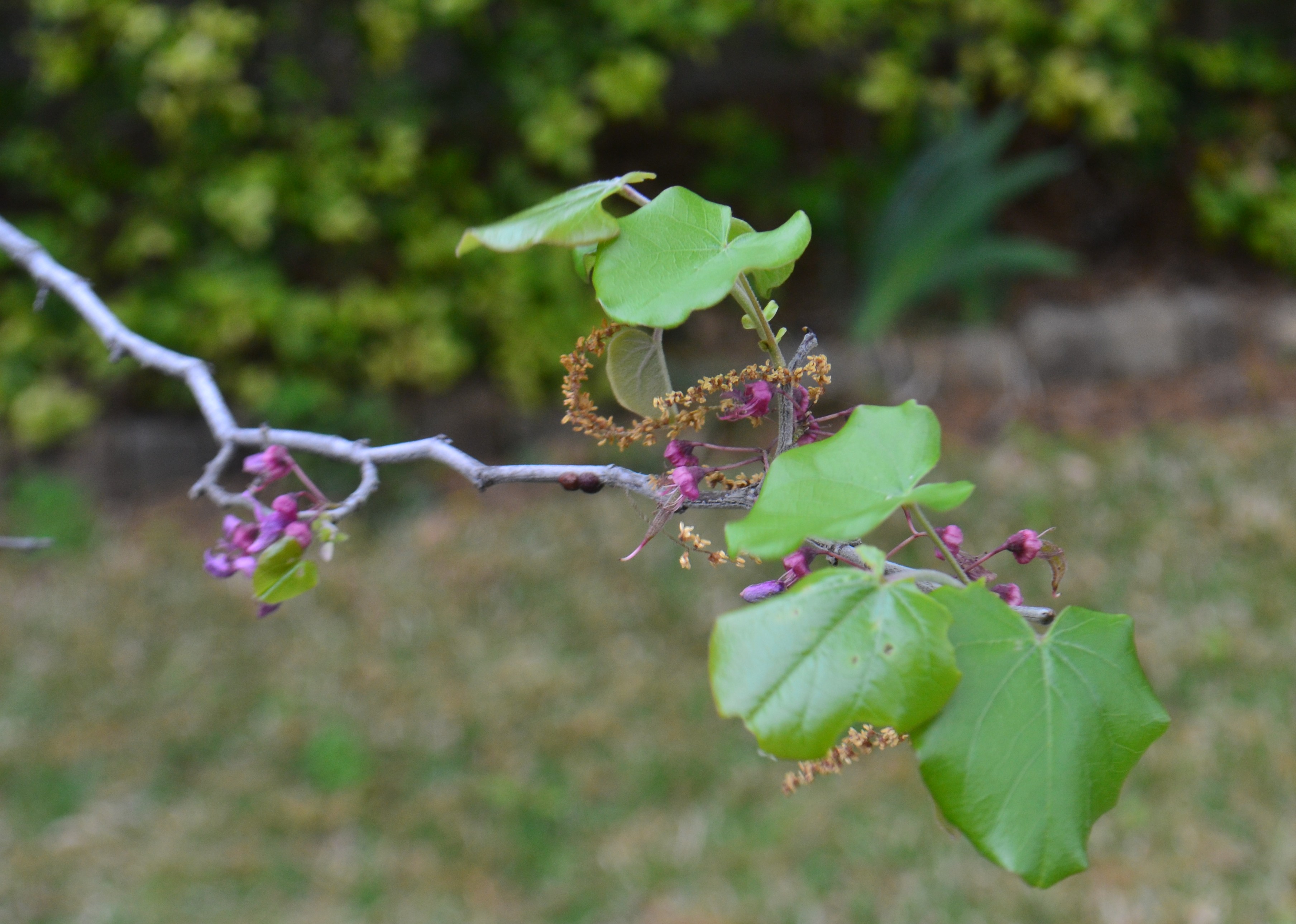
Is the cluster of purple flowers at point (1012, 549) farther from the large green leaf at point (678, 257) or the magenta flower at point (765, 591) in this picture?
the large green leaf at point (678, 257)

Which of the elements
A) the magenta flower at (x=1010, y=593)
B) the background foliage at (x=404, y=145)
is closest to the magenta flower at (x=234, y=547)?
the magenta flower at (x=1010, y=593)

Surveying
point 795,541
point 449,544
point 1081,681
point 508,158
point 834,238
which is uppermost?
point 795,541

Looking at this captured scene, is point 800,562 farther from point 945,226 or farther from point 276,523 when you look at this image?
point 945,226

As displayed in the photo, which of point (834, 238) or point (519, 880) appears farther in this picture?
point (834, 238)

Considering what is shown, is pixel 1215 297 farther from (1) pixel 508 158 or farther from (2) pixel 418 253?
(2) pixel 418 253

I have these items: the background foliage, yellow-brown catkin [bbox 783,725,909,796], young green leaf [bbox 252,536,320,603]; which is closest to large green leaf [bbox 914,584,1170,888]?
yellow-brown catkin [bbox 783,725,909,796]

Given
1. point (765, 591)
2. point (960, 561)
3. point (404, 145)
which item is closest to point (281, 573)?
point (765, 591)

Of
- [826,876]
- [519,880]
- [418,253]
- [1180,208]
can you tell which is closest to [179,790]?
[519,880]
